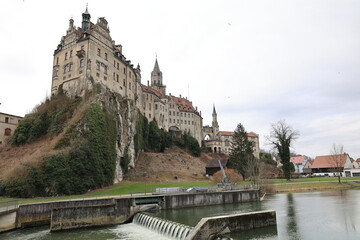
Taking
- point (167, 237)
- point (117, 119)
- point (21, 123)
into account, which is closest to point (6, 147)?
point (21, 123)

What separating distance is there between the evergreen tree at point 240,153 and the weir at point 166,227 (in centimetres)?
4036

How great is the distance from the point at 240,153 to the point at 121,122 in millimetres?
32309

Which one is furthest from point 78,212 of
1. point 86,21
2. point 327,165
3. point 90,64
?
point 327,165

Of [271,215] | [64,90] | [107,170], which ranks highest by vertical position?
[64,90]

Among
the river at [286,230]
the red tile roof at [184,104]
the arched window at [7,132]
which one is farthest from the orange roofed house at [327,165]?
the arched window at [7,132]

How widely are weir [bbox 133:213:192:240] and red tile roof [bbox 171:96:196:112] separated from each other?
265 ft

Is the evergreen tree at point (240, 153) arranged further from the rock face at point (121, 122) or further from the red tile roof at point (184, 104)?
the red tile roof at point (184, 104)

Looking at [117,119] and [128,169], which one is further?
[128,169]

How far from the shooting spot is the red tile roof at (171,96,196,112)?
105731mm

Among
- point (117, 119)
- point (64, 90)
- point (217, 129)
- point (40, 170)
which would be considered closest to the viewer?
point (40, 170)

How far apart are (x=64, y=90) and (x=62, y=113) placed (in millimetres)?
10410

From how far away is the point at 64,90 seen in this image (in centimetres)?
5650

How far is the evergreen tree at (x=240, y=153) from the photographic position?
205ft

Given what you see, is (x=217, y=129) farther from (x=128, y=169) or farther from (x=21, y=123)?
(x=21, y=123)
